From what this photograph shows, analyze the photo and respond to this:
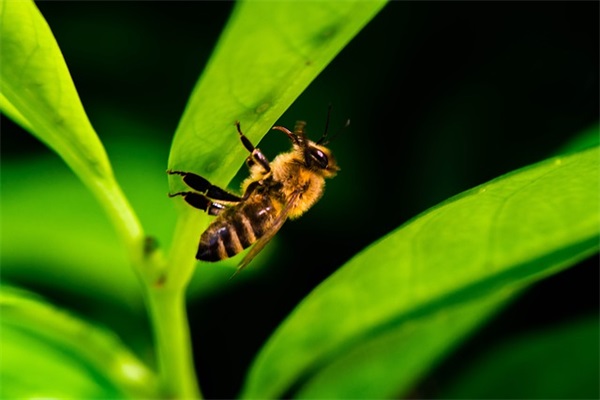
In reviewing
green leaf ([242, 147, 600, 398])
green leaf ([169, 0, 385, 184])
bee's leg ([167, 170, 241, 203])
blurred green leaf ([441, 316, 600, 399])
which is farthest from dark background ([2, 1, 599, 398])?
green leaf ([169, 0, 385, 184])

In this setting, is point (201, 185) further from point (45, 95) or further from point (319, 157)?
point (319, 157)

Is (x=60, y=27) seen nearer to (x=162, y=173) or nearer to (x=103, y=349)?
(x=162, y=173)

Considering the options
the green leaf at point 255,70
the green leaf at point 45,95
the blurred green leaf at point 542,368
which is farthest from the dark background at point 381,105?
the green leaf at point 255,70

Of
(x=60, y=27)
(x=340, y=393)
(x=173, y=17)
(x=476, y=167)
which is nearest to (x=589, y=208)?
(x=340, y=393)

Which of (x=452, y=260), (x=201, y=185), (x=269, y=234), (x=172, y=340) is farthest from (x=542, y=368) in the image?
(x=201, y=185)

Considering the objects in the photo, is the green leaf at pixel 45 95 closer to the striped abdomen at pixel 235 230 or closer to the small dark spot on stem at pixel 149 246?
the small dark spot on stem at pixel 149 246

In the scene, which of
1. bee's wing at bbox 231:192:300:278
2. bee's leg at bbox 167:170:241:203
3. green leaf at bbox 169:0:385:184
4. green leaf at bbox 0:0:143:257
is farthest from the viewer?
bee's wing at bbox 231:192:300:278

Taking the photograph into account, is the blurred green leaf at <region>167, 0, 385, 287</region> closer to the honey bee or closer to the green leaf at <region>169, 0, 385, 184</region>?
the green leaf at <region>169, 0, 385, 184</region>
